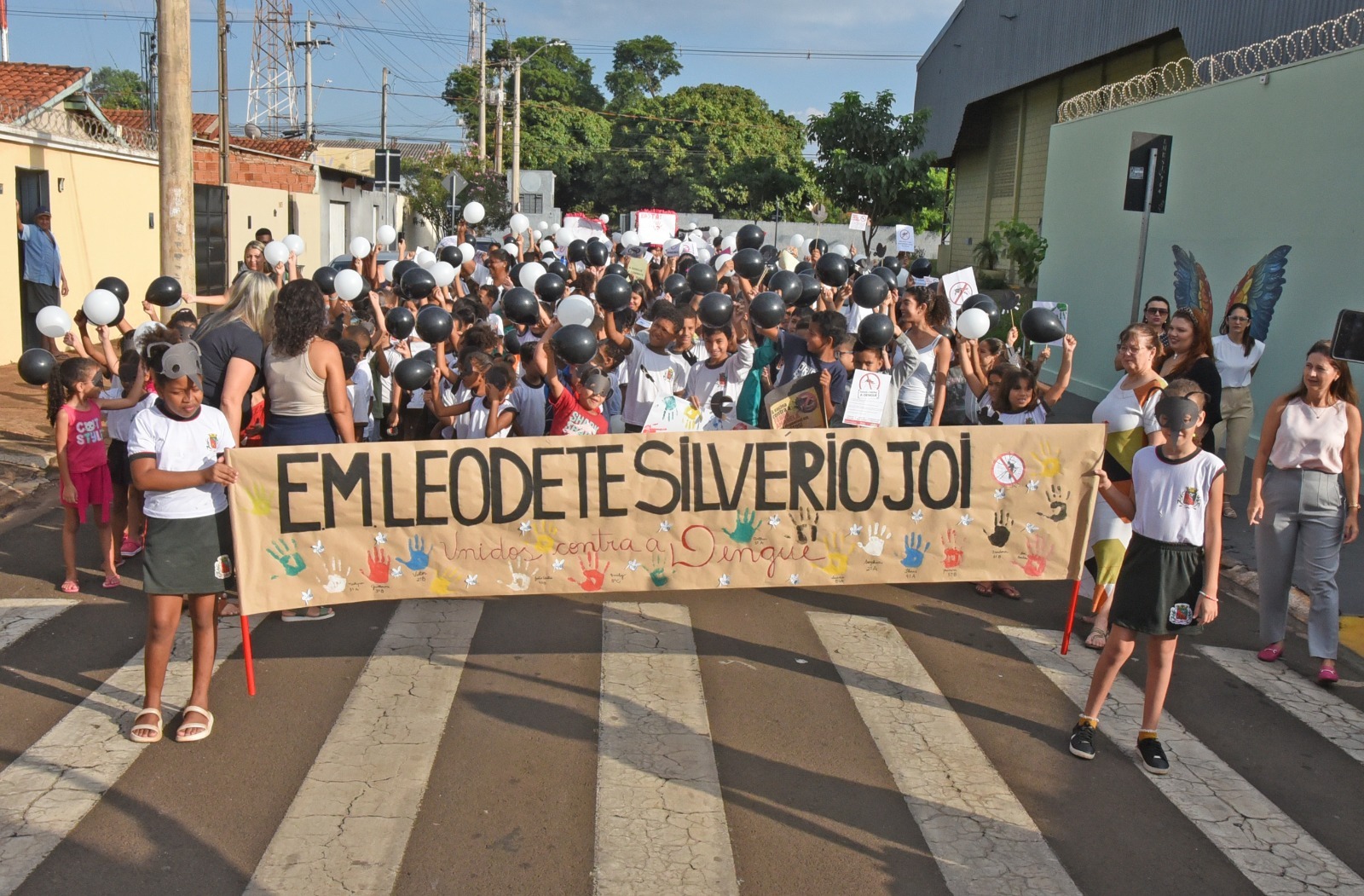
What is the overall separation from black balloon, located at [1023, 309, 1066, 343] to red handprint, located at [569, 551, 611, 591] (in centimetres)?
365

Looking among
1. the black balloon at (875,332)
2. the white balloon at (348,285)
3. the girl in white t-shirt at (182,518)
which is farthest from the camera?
the white balloon at (348,285)

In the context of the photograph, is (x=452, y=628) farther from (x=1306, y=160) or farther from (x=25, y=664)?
(x=1306, y=160)

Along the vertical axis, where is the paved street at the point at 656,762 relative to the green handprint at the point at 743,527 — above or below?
below

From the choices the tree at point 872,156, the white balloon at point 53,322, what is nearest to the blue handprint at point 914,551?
the white balloon at point 53,322

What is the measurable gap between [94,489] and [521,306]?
3026mm

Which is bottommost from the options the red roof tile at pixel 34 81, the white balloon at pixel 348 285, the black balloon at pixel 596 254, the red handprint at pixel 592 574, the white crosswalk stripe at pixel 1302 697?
the white crosswalk stripe at pixel 1302 697

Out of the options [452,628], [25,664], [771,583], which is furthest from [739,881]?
[25,664]

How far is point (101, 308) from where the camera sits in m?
7.77

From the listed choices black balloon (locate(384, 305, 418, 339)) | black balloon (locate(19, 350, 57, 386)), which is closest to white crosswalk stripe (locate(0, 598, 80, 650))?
black balloon (locate(19, 350, 57, 386))

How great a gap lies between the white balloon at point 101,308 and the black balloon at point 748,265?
5.25 meters

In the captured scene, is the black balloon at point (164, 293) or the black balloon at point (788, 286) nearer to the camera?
the black balloon at point (164, 293)

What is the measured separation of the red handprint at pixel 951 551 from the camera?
5719mm

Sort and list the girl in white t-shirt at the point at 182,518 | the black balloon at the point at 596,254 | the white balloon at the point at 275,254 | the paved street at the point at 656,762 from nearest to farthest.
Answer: the paved street at the point at 656,762
the girl in white t-shirt at the point at 182,518
the white balloon at the point at 275,254
the black balloon at the point at 596,254

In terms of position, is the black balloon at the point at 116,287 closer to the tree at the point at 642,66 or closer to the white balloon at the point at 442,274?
the white balloon at the point at 442,274
